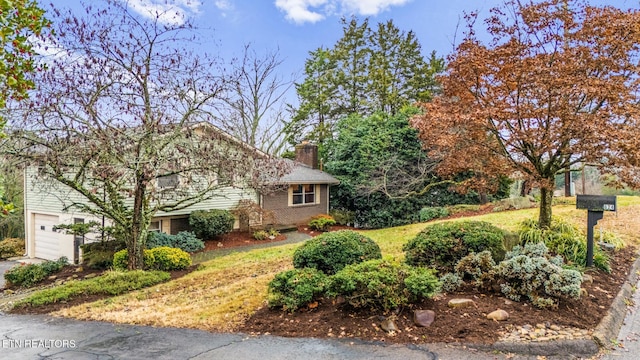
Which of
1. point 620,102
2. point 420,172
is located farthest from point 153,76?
point 420,172

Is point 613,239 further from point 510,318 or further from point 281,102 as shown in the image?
point 281,102

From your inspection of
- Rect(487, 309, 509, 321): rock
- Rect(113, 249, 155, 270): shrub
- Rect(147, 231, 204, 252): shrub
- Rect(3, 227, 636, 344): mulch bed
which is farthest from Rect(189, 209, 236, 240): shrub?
Rect(487, 309, 509, 321): rock

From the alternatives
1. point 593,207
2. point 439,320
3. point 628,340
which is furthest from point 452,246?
point 593,207

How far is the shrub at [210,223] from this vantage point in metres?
14.8

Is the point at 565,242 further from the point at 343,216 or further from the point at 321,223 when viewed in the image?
the point at 343,216

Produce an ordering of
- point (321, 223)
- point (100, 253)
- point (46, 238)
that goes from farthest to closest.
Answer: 1. point (321, 223)
2. point (46, 238)
3. point (100, 253)

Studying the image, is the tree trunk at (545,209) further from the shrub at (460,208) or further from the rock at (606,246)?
the shrub at (460,208)

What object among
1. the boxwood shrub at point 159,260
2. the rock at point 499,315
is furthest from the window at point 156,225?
the rock at point 499,315

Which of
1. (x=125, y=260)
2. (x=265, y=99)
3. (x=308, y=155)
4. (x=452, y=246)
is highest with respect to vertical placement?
(x=265, y=99)

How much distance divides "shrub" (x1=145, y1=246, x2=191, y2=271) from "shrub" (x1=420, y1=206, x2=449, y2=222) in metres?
11.9

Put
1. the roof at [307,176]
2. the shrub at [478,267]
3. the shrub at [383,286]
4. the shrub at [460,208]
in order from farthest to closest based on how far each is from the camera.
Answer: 1. the roof at [307,176]
2. the shrub at [460,208]
3. the shrub at [478,267]
4. the shrub at [383,286]

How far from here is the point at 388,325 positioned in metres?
4.46

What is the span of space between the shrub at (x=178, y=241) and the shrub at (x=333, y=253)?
8.39m

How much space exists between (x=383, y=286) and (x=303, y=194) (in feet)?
51.3
